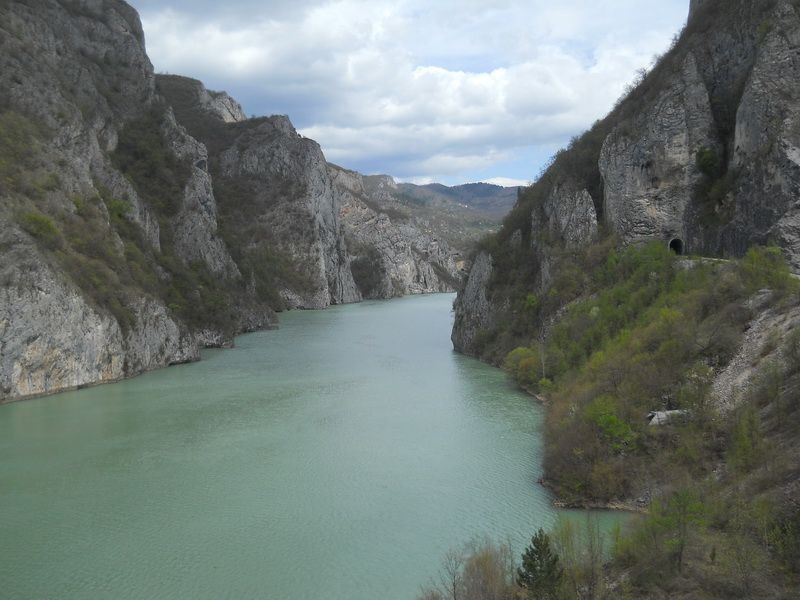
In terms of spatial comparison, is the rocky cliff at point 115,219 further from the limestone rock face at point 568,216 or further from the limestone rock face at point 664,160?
the limestone rock face at point 664,160

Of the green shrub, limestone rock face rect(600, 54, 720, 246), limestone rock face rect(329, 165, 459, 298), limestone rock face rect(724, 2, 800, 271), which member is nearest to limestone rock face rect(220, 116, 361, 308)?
limestone rock face rect(329, 165, 459, 298)

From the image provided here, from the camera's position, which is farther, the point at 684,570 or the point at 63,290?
the point at 63,290

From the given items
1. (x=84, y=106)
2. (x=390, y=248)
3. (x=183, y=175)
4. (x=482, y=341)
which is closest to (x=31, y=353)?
(x=482, y=341)

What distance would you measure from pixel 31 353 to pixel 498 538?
83.3ft

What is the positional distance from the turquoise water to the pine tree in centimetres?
282

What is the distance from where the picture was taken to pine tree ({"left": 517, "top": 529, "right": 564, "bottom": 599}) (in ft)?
32.3

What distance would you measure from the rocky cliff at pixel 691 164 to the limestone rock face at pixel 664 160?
48mm

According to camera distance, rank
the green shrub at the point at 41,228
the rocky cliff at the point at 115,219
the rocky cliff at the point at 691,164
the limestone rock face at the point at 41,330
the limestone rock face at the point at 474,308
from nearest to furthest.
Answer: the rocky cliff at the point at 691,164 < the limestone rock face at the point at 41,330 < the rocky cliff at the point at 115,219 < the green shrub at the point at 41,228 < the limestone rock face at the point at 474,308

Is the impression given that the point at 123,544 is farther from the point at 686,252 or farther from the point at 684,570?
the point at 686,252

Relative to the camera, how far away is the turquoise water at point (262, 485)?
13188 millimetres

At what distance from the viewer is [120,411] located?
93.2ft

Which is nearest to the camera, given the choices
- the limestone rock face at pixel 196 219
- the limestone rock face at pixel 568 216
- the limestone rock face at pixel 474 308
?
the limestone rock face at pixel 568 216

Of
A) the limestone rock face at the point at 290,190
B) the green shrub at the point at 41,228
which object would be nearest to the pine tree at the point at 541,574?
the green shrub at the point at 41,228

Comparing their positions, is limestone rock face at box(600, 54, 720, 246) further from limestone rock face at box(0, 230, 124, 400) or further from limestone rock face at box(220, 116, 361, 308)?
limestone rock face at box(220, 116, 361, 308)
